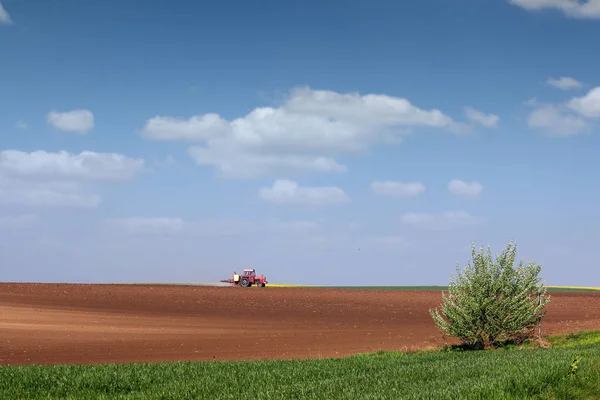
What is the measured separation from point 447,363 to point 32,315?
129 ft

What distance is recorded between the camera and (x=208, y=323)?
165ft

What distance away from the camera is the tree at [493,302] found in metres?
30.5

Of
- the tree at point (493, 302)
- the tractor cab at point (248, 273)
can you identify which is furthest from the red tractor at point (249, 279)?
the tree at point (493, 302)

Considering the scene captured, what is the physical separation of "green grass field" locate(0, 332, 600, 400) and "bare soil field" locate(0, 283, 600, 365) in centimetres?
951

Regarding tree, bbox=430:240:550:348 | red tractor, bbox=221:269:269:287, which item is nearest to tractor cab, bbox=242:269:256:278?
red tractor, bbox=221:269:269:287

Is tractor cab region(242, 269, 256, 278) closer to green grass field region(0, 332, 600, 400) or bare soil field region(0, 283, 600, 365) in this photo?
bare soil field region(0, 283, 600, 365)

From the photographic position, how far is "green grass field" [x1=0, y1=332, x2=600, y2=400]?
572 inches

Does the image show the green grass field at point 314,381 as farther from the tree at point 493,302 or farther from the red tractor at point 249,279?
the red tractor at point 249,279

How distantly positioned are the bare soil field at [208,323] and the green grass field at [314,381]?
31.2 feet

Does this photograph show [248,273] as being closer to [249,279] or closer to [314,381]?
[249,279]

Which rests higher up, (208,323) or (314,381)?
(314,381)

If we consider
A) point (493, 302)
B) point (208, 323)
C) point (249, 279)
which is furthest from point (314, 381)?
point (249, 279)

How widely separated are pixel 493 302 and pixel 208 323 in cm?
2563

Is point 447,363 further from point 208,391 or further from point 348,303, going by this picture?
point 348,303
